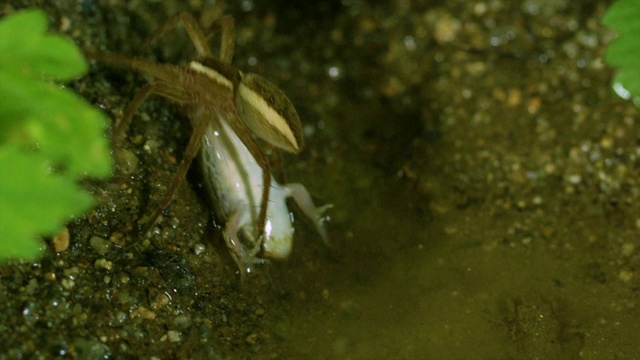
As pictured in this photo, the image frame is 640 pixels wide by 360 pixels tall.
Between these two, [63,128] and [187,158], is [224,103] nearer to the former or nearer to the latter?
[187,158]

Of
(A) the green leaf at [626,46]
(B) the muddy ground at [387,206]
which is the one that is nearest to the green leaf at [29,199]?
(B) the muddy ground at [387,206]

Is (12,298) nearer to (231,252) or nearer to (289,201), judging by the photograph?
(231,252)

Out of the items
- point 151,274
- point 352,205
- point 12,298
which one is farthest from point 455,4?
point 12,298

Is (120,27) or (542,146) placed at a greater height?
(120,27)

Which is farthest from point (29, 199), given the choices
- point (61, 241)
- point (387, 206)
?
point (387, 206)

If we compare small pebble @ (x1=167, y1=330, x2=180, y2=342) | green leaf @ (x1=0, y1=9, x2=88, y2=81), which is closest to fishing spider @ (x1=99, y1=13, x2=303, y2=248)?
small pebble @ (x1=167, y1=330, x2=180, y2=342)

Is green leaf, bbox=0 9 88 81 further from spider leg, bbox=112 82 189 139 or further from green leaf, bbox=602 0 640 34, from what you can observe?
green leaf, bbox=602 0 640 34
